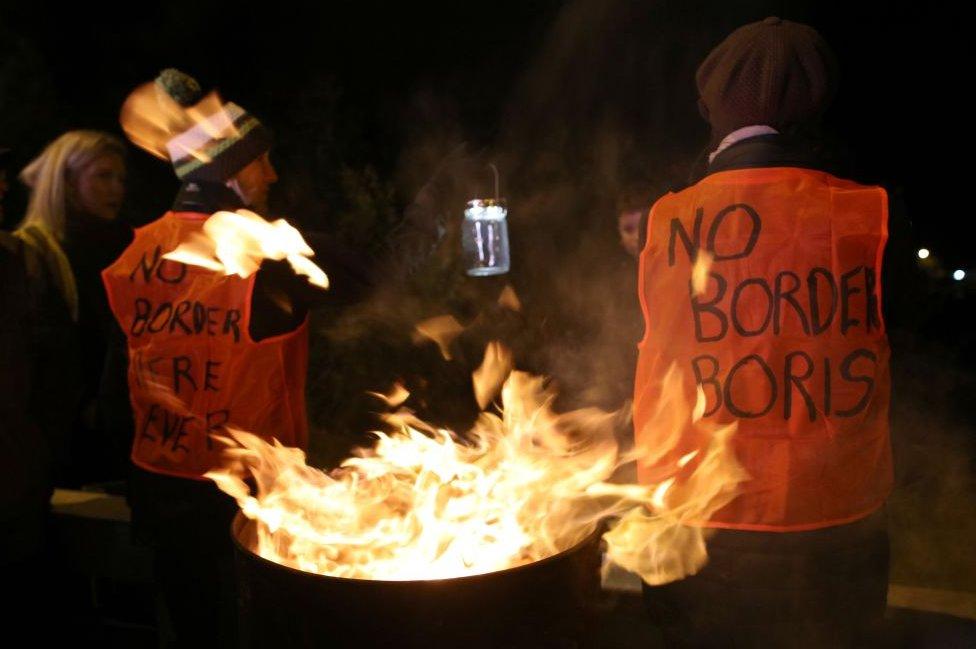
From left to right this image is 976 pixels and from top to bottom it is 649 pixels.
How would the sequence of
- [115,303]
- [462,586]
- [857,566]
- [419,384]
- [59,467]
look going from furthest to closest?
[419,384], [59,467], [115,303], [857,566], [462,586]

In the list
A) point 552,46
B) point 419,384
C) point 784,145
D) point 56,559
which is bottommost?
point 56,559

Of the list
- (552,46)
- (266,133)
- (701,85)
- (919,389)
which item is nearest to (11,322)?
(266,133)

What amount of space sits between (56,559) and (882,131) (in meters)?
14.4

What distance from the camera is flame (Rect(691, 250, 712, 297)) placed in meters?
2.14

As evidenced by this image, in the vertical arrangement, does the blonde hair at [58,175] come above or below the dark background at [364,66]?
below

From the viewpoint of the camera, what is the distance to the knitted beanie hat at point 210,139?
298cm

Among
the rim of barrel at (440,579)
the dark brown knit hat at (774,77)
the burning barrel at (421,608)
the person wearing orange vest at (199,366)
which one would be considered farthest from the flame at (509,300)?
the burning barrel at (421,608)

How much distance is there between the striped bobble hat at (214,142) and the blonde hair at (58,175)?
0.86 m

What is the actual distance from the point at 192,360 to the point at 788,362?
199cm

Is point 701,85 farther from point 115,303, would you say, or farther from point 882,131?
point 882,131

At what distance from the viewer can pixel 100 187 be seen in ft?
12.5

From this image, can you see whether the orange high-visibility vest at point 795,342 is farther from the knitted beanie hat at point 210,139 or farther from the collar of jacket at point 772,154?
the knitted beanie hat at point 210,139

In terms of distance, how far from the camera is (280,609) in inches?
75.3

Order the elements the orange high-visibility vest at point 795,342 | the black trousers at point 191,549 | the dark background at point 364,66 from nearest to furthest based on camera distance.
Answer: the orange high-visibility vest at point 795,342
the black trousers at point 191,549
the dark background at point 364,66
